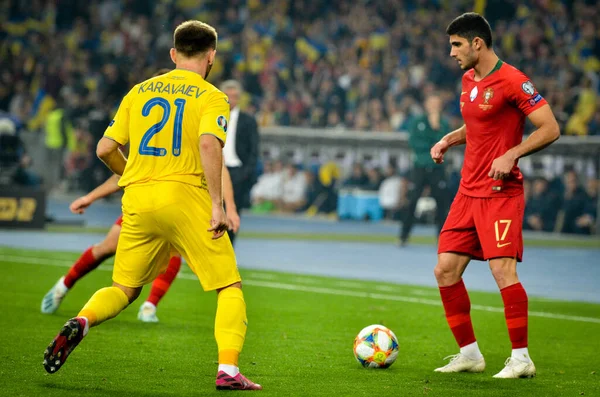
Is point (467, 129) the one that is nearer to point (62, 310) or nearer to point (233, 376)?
point (233, 376)

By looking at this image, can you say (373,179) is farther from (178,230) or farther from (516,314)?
(178,230)

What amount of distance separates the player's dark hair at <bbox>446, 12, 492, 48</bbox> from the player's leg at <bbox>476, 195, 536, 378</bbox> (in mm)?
1101

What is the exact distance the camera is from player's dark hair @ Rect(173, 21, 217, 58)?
619 cm

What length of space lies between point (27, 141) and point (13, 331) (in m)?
21.3

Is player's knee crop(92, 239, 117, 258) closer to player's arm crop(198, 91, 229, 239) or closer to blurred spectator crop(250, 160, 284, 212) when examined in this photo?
player's arm crop(198, 91, 229, 239)

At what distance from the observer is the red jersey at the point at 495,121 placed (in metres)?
7.15

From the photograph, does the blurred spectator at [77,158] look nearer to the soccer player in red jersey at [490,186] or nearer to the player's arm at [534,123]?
the soccer player in red jersey at [490,186]

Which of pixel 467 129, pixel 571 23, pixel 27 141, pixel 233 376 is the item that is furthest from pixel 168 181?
pixel 27 141

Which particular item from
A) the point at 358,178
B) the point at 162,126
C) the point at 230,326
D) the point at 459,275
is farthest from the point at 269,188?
the point at 230,326

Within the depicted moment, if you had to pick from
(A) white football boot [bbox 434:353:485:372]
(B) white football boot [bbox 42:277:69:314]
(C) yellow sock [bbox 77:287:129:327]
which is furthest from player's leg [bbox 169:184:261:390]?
(B) white football boot [bbox 42:277:69:314]

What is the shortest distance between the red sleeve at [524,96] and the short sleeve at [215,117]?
82.4 inches

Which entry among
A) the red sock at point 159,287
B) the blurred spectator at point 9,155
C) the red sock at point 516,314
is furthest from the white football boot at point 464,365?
the blurred spectator at point 9,155

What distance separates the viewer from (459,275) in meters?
7.45

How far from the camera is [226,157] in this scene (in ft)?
38.7
